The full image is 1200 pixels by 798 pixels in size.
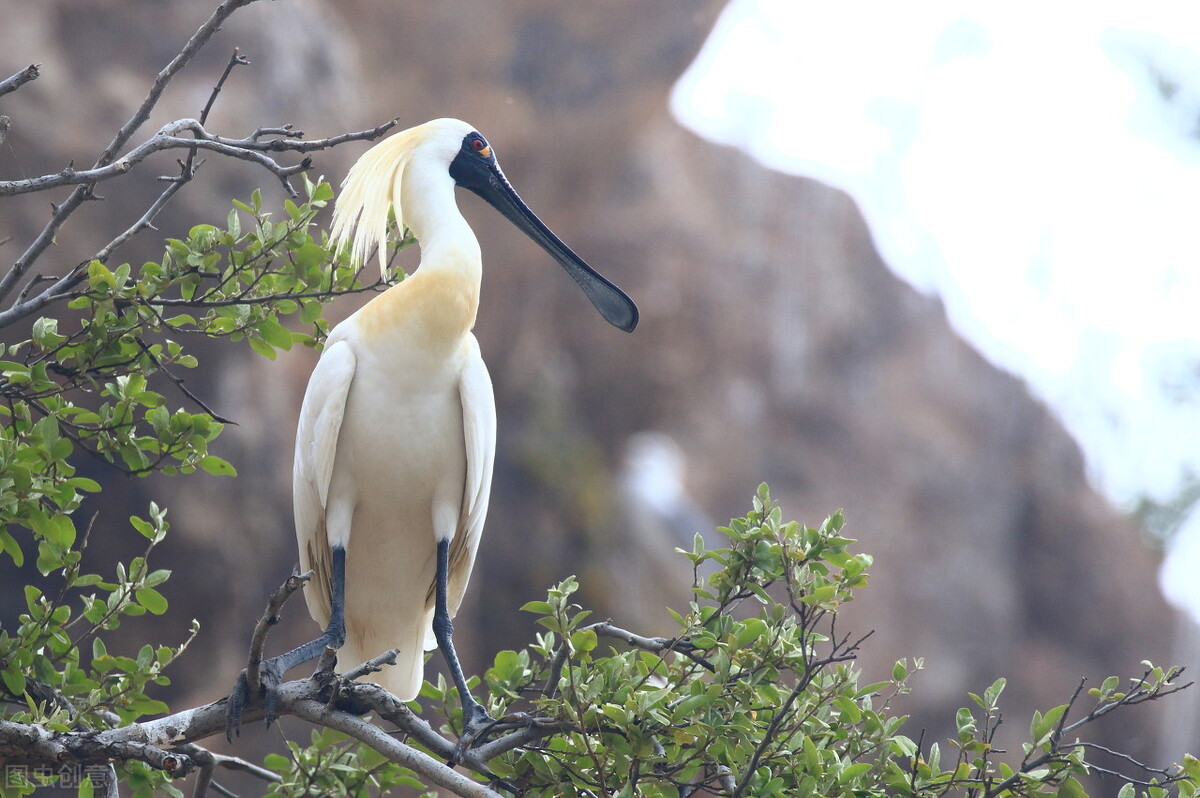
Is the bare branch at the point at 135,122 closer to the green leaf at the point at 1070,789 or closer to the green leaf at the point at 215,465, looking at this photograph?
the green leaf at the point at 215,465

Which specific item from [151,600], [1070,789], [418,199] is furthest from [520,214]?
[1070,789]

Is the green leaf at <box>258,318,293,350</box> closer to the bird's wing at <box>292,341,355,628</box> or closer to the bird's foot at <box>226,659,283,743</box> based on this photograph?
the bird's wing at <box>292,341,355,628</box>

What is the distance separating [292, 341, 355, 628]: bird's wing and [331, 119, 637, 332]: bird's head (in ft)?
1.02

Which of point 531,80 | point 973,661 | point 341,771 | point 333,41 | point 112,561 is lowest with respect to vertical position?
point 341,771

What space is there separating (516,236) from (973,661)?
531cm

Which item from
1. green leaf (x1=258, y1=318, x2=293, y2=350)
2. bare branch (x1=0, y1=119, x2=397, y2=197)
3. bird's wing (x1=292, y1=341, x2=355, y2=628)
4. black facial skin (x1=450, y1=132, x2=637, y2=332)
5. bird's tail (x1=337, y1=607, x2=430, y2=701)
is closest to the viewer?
bare branch (x1=0, y1=119, x2=397, y2=197)

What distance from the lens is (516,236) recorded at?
10172 mm

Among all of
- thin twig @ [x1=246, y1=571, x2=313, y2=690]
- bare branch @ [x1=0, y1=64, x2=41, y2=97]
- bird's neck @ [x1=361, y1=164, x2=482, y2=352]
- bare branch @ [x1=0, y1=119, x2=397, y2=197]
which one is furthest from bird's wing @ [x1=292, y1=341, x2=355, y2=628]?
bare branch @ [x1=0, y1=64, x2=41, y2=97]

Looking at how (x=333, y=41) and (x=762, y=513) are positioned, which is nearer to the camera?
(x=762, y=513)

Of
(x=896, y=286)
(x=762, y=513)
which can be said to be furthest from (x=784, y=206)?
(x=762, y=513)

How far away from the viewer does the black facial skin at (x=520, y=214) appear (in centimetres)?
348

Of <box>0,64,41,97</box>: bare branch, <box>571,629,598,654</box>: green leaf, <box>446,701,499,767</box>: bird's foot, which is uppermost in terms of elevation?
<box>0,64,41,97</box>: bare branch

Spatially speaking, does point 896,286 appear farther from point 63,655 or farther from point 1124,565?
point 63,655

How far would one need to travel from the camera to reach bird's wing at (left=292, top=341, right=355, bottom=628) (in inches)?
115
